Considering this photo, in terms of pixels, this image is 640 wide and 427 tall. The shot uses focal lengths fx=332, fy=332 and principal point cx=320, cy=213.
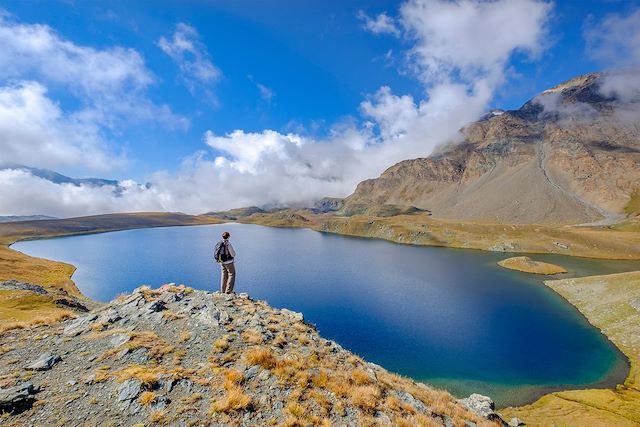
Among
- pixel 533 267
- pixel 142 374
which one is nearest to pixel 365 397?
pixel 142 374

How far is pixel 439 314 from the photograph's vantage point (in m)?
66.1

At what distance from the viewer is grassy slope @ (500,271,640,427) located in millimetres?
32250

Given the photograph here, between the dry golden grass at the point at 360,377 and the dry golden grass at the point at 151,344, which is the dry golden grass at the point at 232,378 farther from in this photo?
the dry golden grass at the point at 360,377

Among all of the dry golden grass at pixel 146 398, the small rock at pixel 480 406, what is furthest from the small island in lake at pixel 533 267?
the dry golden grass at pixel 146 398

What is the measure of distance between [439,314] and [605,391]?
2864 centimetres

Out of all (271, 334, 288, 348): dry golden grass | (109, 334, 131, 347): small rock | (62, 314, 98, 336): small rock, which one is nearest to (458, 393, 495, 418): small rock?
(271, 334, 288, 348): dry golden grass

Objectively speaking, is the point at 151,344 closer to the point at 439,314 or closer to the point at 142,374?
the point at 142,374

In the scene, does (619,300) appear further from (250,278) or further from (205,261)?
(205,261)

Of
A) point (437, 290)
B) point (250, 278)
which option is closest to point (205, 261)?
point (250, 278)

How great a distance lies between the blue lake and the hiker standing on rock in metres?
28.0

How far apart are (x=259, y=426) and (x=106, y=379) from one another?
709 cm

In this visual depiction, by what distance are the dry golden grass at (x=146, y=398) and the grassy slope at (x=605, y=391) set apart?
33679 millimetres

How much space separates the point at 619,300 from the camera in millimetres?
65375

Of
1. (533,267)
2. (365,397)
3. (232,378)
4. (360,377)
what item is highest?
(232,378)
